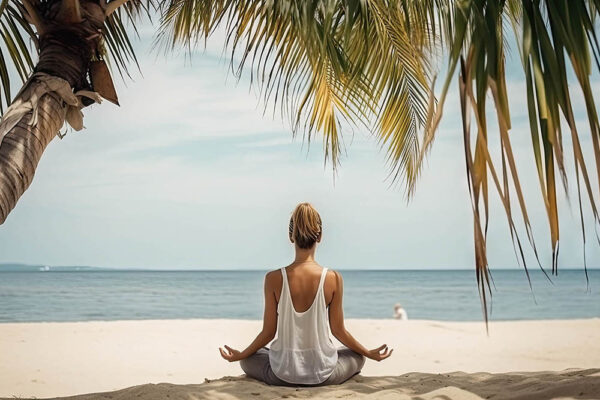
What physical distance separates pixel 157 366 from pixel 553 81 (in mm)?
5697

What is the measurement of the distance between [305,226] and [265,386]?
0.88m

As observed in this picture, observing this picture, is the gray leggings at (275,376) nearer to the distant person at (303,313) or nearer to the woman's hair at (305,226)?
the distant person at (303,313)

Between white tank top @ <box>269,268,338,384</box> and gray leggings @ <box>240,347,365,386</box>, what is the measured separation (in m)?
0.05

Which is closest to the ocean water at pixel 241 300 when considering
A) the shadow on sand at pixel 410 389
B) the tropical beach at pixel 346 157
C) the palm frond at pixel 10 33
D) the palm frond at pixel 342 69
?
the tropical beach at pixel 346 157

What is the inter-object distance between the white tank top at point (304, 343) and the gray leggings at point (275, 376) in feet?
0.15

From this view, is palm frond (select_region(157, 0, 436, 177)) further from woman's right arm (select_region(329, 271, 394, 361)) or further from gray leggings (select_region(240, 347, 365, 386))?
gray leggings (select_region(240, 347, 365, 386))

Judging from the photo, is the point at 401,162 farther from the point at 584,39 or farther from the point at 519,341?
the point at 519,341

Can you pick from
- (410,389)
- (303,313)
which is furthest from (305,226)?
(410,389)

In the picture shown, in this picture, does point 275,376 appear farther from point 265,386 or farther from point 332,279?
point 332,279

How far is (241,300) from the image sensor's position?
3262 centimetres

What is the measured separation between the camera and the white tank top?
3.65 m

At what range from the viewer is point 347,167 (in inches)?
2189

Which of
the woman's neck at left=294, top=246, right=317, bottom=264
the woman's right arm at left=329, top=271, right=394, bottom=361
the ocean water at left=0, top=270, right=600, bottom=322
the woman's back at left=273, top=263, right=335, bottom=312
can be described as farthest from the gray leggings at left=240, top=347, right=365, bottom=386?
the ocean water at left=0, top=270, right=600, bottom=322

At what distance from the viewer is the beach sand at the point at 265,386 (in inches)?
134
